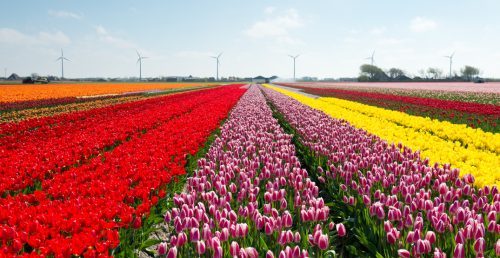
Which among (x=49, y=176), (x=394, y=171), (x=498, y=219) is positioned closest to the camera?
(x=498, y=219)

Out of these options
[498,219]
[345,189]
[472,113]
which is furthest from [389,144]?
[472,113]

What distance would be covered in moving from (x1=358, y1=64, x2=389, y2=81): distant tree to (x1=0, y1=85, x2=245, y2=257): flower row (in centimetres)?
15375

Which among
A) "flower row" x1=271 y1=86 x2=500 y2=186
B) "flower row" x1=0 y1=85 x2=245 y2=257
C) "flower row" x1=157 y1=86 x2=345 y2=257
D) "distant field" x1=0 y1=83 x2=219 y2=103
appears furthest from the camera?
"distant field" x1=0 y1=83 x2=219 y2=103

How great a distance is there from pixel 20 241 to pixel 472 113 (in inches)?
664

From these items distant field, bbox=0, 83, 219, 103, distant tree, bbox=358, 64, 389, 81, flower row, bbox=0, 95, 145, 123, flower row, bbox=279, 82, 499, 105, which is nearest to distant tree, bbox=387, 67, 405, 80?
distant tree, bbox=358, 64, 389, 81

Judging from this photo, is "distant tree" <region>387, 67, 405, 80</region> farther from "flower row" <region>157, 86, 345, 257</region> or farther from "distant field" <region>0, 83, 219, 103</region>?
"flower row" <region>157, 86, 345, 257</region>

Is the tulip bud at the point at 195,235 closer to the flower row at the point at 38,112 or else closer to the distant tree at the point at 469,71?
the flower row at the point at 38,112

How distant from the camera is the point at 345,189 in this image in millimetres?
5562

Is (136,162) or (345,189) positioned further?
(136,162)

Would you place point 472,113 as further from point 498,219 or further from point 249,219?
point 249,219

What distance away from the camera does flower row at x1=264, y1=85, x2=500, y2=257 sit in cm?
361

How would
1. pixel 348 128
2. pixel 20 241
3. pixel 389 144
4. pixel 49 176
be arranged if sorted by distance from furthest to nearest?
pixel 348 128 → pixel 389 144 → pixel 49 176 → pixel 20 241

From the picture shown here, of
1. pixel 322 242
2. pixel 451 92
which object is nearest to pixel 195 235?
pixel 322 242

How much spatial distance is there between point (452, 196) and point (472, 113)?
13839mm
